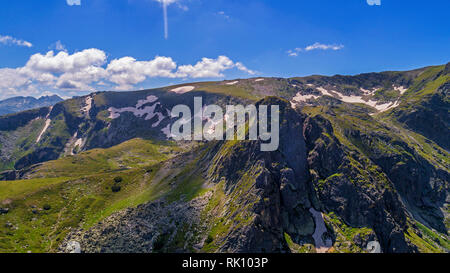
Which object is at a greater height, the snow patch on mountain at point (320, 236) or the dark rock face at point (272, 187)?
the dark rock face at point (272, 187)

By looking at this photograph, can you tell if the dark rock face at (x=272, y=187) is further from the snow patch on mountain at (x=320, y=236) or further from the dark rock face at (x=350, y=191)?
the dark rock face at (x=350, y=191)

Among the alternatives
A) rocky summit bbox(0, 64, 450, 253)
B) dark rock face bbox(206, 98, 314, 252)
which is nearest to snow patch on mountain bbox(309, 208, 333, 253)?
rocky summit bbox(0, 64, 450, 253)

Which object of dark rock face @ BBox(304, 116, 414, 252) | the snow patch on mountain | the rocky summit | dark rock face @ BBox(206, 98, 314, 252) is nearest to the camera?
dark rock face @ BBox(206, 98, 314, 252)

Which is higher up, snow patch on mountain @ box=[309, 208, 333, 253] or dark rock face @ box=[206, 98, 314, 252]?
dark rock face @ box=[206, 98, 314, 252]

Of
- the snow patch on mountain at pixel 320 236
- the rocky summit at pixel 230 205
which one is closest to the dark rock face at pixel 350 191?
the rocky summit at pixel 230 205

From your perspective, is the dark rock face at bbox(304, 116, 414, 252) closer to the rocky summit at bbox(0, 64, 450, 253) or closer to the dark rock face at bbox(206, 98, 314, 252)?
the rocky summit at bbox(0, 64, 450, 253)

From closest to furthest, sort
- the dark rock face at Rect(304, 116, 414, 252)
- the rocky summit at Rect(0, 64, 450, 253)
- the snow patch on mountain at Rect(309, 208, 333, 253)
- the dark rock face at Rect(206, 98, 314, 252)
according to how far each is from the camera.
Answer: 1. the dark rock face at Rect(206, 98, 314, 252)
2. the rocky summit at Rect(0, 64, 450, 253)
3. the snow patch on mountain at Rect(309, 208, 333, 253)
4. the dark rock face at Rect(304, 116, 414, 252)

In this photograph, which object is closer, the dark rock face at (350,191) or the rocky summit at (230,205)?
the rocky summit at (230,205)

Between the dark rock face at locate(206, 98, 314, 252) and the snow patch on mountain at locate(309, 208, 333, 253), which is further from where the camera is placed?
the snow patch on mountain at locate(309, 208, 333, 253)
